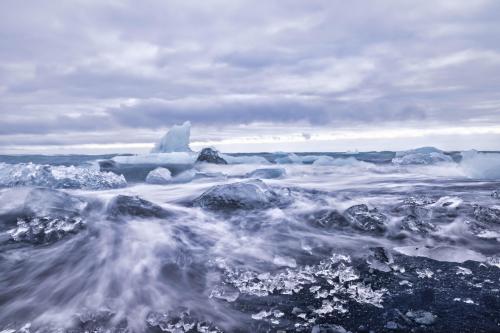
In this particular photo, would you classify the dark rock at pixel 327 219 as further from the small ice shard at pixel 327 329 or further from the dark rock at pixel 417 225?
the small ice shard at pixel 327 329

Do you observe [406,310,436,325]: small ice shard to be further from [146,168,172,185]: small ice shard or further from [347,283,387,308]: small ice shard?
[146,168,172,185]: small ice shard

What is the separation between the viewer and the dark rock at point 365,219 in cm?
557

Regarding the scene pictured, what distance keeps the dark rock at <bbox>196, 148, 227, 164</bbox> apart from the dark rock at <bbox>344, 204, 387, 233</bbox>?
1768 centimetres

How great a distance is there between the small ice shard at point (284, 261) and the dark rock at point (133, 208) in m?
3.00

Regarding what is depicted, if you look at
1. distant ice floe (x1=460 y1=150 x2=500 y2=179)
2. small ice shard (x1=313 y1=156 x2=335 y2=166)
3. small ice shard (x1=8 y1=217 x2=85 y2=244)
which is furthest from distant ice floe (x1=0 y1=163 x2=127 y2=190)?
small ice shard (x1=313 y1=156 x2=335 y2=166)

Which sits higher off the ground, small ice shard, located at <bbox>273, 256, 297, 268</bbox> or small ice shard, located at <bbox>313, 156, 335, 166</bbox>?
small ice shard, located at <bbox>313, 156, 335, 166</bbox>

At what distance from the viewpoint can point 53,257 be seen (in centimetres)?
459

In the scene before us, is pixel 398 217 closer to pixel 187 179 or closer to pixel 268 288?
pixel 268 288

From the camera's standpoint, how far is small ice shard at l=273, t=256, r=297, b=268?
4.27 meters

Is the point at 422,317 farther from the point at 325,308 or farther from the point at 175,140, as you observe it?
the point at 175,140

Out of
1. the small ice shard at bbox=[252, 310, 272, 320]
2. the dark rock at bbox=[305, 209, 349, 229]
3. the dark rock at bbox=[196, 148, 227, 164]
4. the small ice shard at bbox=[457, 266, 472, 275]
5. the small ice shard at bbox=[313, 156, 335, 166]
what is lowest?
the small ice shard at bbox=[252, 310, 272, 320]

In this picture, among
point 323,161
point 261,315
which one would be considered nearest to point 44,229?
point 261,315

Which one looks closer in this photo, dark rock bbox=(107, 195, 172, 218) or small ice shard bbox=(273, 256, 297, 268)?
small ice shard bbox=(273, 256, 297, 268)

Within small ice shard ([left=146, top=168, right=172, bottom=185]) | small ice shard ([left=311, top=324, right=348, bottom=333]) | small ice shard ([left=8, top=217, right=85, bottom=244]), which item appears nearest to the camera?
small ice shard ([left=311, top=324, right=348, bottom=333])
